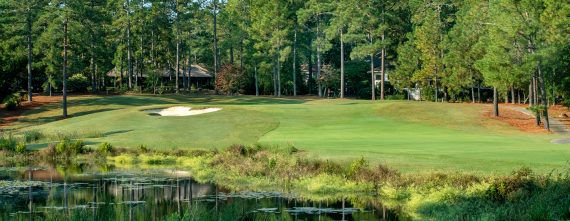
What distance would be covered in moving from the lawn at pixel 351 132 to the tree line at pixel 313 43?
5795 mm

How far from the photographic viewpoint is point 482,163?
28484mm

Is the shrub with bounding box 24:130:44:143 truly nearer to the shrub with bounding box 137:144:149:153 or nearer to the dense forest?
the shrub with bounding box 137:144:149:153

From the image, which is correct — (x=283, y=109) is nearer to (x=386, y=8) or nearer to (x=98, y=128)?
(x=98, y=128)

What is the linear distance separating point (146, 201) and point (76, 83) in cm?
7175

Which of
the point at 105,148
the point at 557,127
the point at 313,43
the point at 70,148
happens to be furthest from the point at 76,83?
the point at 557,127

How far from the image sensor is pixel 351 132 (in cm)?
4928

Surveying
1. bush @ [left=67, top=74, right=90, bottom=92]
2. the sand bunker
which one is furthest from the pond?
bush @ [left=67, top=74, right=90, bottom=92]

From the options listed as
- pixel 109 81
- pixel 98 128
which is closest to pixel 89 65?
pixel 109 81

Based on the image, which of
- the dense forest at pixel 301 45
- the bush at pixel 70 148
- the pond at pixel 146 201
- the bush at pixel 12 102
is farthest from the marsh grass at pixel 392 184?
the bush at pixel 12 102

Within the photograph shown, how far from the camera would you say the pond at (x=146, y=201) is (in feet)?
64.4

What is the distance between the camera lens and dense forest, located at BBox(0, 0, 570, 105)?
56594 mm

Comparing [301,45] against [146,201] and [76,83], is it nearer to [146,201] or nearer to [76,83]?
[76,83]

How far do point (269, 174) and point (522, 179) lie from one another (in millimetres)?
11702

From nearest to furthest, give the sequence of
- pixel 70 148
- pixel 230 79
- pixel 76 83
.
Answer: pixel 70 148 → pixel 76 83 → pixel 230 79
